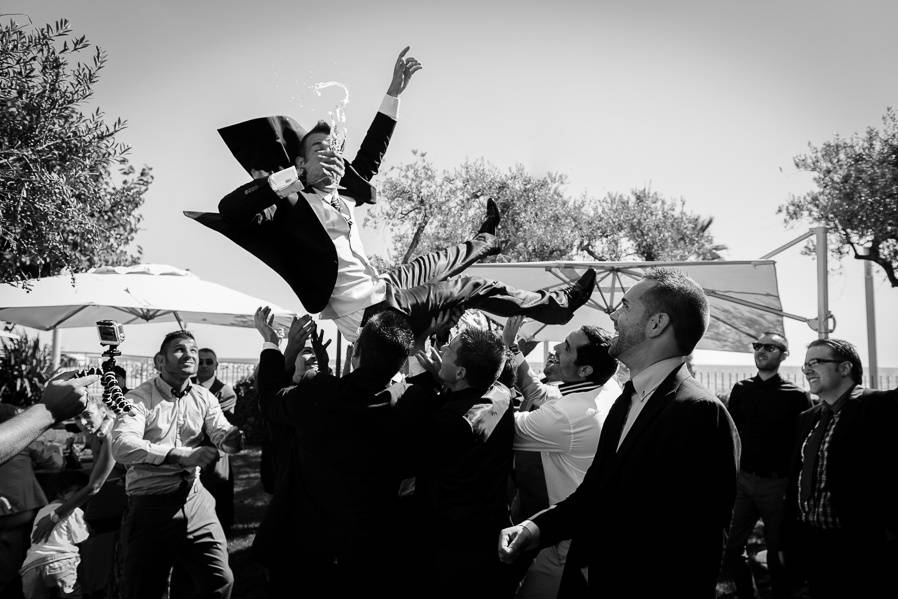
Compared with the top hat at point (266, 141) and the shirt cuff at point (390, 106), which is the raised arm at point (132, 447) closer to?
the top hat at point (266, 141)

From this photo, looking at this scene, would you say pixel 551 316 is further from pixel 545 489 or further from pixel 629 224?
pixel 629 224

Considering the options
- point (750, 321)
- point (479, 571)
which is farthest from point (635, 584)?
point (750, 321)

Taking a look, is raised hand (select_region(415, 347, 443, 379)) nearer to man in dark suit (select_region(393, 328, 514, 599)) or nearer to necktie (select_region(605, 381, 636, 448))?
man in dark suit (select_region(393, 328, 514, 599))

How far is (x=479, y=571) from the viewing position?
303 centimetres

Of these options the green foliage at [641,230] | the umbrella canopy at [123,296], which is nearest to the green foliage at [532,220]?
the green foliage at [641,230]

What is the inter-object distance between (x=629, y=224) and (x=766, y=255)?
2054 centimetres

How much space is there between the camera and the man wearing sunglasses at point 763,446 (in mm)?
5926

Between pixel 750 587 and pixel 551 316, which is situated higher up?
pixel 551 316

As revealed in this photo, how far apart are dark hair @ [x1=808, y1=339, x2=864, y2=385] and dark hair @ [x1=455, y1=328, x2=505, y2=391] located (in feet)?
9.05

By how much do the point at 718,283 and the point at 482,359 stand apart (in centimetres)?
695

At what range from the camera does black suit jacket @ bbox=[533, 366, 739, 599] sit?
6.99 ft

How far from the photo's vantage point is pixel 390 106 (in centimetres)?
429

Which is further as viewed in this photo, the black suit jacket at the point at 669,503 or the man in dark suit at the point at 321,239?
the man in dark suit at the point at 321,239

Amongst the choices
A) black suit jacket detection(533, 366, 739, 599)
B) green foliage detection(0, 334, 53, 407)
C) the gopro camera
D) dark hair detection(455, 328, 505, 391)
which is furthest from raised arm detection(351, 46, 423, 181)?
green foliage detection(0, 334, 53, 407)
